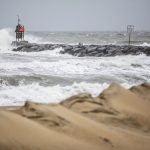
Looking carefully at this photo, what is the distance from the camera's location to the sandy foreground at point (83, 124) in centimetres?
272

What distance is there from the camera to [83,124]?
3.24 metres

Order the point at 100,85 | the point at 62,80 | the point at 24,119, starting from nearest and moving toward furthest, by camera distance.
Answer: the point at 24,119, the point at 100,85, the point at 62,80

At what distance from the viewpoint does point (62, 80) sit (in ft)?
31.0

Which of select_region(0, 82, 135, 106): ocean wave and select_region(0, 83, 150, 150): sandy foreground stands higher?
select_region(0, 83, 150, 150): sandy foreground

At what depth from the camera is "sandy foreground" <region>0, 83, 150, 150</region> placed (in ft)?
8.93

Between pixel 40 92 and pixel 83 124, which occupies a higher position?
pixel 83 124

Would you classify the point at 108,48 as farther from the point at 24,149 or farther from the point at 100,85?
the point at 24,149

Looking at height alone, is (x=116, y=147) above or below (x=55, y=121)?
below

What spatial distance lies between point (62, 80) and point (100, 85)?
1.45 m

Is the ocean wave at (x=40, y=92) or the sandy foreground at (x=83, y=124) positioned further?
the ocean wave at (x=40, y=92)

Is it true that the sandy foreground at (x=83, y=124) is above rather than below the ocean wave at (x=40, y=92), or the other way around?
above

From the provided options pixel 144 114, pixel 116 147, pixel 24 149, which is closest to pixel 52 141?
pixel 24 149

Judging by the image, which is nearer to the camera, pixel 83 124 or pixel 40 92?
pixel 83 124

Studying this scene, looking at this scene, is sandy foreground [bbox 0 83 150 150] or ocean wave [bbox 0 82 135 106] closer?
sandy foreground [bbox 0 83 150 150]
